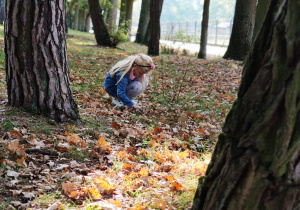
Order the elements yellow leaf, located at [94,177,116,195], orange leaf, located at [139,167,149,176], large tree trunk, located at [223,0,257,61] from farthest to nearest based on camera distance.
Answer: large tree trunk, located at [223,0,257,61] → orange leaf, located at [139,167,149,176] → yellow leaf, located at [94,177,116,195]

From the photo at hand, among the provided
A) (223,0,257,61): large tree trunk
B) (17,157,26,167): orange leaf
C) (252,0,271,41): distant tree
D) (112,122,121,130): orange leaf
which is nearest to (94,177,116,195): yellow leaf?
(17,157,26,167): orange leaf

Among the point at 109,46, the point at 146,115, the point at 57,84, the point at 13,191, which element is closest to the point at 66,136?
the point at 57,84

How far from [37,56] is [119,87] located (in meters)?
1.73

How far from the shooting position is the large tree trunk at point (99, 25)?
1282 centimetres

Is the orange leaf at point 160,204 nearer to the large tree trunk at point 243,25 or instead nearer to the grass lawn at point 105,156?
the grass lawn at point 105,156

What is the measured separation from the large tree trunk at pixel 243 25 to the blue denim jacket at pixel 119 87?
314 inches

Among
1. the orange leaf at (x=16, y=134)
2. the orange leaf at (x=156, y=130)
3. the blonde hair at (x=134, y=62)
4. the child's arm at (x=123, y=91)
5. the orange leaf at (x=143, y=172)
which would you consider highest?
the blonde hair at (x=134, y=62)

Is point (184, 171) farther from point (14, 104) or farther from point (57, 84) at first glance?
point (14, 104)

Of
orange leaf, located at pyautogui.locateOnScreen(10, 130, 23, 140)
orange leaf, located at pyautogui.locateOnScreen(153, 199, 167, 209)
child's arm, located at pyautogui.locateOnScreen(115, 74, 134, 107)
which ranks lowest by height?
orange leaf, located at pyautogui.locateOnScreen(153, 199, 167, 209)

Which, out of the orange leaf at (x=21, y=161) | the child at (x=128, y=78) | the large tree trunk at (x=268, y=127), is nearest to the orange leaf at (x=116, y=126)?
the child at (x=128, y=78)

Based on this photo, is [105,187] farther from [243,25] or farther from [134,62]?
[243,25]

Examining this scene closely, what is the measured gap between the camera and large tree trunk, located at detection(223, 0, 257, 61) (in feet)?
37.5

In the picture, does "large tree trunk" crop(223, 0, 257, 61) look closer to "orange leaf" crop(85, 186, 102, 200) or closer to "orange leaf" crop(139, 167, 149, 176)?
"orange leaf" crop(139, 167, 149, 176)

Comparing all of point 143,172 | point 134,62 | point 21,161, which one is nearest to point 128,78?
→ point 134,62
